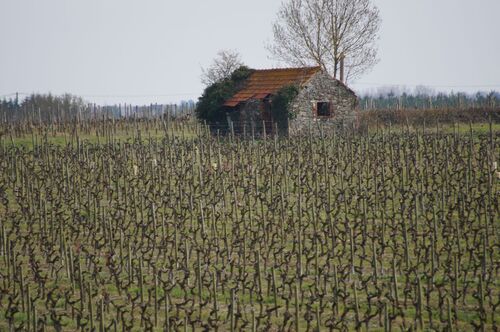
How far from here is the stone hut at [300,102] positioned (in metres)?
38.9

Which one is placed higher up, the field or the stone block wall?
the stone block wall

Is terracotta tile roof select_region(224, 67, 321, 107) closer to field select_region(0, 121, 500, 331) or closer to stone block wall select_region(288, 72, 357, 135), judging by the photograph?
stone block wall select_region(288, 72, 357, 135)

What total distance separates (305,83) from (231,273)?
85.8 feet

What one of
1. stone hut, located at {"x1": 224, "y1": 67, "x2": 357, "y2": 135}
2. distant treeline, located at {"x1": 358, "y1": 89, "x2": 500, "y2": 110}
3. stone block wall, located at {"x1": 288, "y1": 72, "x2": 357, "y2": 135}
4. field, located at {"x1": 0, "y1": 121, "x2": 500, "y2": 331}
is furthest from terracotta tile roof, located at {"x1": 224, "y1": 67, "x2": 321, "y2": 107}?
field, located at {"x1": 0, "y1": 121, "x2": 500, "y2": 331}

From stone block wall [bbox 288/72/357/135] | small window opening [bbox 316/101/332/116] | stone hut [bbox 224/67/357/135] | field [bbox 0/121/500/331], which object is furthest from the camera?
small window opening [bbox 316/101/332/116]

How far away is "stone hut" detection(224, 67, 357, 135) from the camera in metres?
38.9

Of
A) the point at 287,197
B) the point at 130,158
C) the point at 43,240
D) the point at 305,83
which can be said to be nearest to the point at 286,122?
the point at 305,83

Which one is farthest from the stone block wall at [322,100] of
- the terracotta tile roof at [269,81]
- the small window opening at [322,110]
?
the terracotta tile roof at [269,81]

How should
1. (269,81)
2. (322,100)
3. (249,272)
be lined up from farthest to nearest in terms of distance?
1. (269,81)
2. (322,100)
3. (249,272)

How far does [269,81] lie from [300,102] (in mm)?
2926

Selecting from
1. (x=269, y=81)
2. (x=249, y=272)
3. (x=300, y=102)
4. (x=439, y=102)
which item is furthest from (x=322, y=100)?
(x=439, y=102)

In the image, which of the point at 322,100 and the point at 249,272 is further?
the point at 322,100

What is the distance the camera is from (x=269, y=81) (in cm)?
4106

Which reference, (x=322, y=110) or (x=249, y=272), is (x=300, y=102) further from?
(x=249, y=272)
